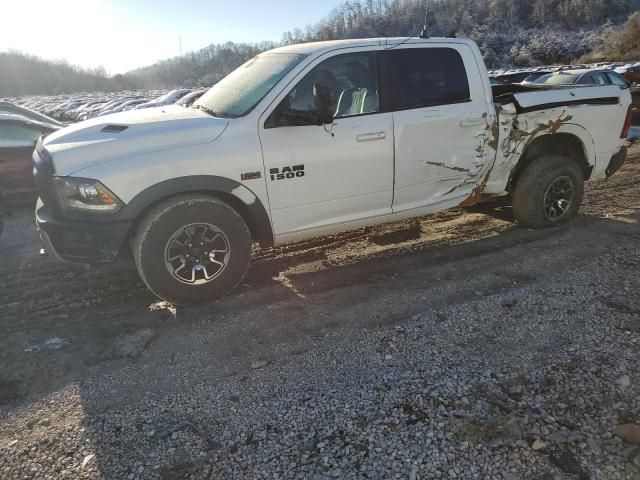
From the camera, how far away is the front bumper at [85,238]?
11.1ft

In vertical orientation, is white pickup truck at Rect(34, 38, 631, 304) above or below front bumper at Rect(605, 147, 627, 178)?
above

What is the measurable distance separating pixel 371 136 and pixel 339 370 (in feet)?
6.74

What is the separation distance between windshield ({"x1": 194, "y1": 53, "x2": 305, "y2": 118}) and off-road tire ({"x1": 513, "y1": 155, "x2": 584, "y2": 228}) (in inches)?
112

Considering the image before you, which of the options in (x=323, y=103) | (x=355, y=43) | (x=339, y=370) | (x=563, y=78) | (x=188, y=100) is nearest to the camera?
(x=339, y=370)

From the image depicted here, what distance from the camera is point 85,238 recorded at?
3.40 meters

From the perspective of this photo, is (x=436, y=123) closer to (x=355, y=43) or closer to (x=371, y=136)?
(x=371, y=136)

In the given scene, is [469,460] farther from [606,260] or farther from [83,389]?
[606,260]

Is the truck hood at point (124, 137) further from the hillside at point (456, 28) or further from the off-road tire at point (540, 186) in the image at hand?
the hillside at point (456, 28)

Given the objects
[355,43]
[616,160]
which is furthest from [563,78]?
[355,43]

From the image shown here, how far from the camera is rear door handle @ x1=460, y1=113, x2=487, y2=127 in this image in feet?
14.5

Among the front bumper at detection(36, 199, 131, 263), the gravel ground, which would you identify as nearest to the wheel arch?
the gravel ground

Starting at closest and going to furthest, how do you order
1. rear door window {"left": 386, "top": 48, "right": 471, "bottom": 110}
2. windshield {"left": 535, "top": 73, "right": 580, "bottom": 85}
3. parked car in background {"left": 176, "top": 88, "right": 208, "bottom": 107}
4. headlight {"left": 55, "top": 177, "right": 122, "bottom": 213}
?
headlight {"left": 55, "top": 177, "right": 122, "bottom": 213} < rear door window {"left": 386, "top": 48, "right": 471, "bottom": 110} < parked car in background {"left": 176, "top": 88, "right": 208, "bottom": 107} < windshield {"left": 535, "top": 73, "right": 580, "bottom": 85}

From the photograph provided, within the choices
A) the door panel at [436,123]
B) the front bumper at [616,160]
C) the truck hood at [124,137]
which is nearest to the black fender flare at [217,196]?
the truck hood at [124,137]

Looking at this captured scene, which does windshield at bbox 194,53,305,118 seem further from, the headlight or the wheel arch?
the wheel arch
